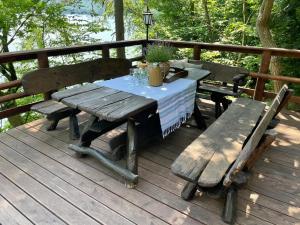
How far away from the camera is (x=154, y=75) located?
8.84 feet

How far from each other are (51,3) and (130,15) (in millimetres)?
4525

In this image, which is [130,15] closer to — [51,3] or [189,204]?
[51,3]

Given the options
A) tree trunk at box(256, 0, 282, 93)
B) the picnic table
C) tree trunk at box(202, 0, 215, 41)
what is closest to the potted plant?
the picnic table

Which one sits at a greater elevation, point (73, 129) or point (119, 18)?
point (119, 18)

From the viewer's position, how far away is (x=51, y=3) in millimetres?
6555

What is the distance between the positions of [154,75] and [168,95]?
0.96 feet

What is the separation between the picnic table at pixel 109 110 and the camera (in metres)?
2.20

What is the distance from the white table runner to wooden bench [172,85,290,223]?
0.43 meters

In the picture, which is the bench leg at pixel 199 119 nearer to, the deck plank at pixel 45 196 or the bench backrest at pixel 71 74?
the bench backrest at pixel 71 74

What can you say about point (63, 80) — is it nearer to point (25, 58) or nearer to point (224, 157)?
point (25, 58)

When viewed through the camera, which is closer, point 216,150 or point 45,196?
point 216,150

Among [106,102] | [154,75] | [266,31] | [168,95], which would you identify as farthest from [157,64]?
[266,31]

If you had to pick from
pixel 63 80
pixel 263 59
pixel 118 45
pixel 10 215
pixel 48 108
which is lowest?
pixel 10 215

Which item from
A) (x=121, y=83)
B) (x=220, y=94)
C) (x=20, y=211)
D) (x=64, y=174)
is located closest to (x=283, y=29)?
(x=220, y=94)
